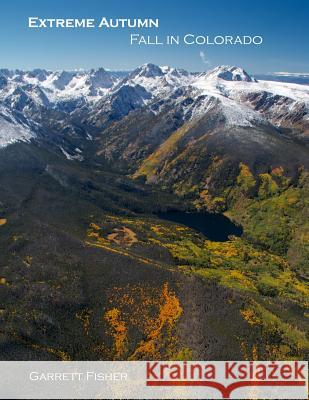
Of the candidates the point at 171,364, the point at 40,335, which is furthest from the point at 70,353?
the point at 171,364

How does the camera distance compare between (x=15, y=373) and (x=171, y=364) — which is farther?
(x=171, y=364)

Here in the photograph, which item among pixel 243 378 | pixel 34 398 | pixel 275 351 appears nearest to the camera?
pixel 34 398

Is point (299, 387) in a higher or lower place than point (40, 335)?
lower

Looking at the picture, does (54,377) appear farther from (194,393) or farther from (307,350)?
(307,350)

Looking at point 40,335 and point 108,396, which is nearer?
point 108,396

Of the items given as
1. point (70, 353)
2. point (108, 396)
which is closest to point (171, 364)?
point (108, 396)

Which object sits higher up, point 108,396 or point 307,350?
point 307,350

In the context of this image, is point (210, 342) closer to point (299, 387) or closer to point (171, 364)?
Result: point (171, 364)

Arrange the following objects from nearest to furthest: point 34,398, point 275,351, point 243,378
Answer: point 34,398 → point 243,378 → point 275,351

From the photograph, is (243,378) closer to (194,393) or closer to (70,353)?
(194,393)
